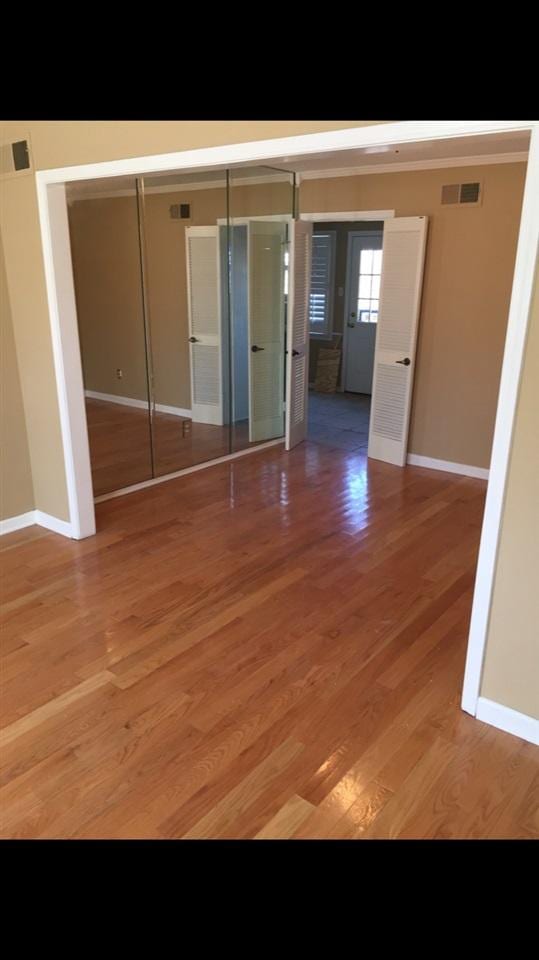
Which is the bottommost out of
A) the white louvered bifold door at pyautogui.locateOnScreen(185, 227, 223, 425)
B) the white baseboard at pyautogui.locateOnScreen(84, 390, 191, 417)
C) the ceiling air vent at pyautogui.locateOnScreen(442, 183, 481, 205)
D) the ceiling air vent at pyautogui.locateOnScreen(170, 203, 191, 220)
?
the white baseboard at pyautogui.locateOnScreen(84, 390, 191, 417)

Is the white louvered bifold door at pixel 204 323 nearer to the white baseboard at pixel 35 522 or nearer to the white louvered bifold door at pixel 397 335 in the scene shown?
the white louvered bifold door at pixel 397 335

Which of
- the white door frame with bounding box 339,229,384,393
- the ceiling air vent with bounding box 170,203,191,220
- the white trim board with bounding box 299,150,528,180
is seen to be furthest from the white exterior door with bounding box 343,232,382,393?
the ceiling air vent with bounding box 170,203,191,220

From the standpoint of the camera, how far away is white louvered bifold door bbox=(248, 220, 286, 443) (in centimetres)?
551

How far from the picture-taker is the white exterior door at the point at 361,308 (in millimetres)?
8180

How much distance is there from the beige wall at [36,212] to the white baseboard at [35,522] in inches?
2.0

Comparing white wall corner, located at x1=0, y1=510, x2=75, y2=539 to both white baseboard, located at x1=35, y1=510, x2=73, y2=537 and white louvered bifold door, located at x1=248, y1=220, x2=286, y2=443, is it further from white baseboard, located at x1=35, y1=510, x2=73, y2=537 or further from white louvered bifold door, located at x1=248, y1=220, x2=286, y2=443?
white louvered bifold door, located at x1=248, y1=220, x2=286, y2=443

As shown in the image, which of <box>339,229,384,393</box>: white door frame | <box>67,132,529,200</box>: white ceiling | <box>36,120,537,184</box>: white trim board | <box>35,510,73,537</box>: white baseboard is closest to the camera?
<box>36,120,537,184</box>: white trim board

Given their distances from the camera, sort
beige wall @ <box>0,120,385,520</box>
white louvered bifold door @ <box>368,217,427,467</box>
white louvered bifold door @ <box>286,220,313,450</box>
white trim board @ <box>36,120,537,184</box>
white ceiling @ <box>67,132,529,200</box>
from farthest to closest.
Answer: white louvered bifold door @ <box>286,220,313,450</box> < white louvered bifold door @ <box>368,217,427,467</box> < white ceiling @ <box>67,132,529,200</box> < beige wall @ <box>0,120,385,520</box> < white trim board @ <box>36,120,537,184</box>

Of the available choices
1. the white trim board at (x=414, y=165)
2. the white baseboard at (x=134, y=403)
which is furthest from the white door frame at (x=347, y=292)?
the white baseboard at (x=134, y=403)

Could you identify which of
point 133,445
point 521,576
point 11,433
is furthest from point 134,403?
point 521,576

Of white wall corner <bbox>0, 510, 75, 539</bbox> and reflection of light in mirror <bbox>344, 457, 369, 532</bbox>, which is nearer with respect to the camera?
white wall corner <bbox>0, 510, 75, 539</bbox>

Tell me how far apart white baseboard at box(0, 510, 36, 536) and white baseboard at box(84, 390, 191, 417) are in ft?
3.19
